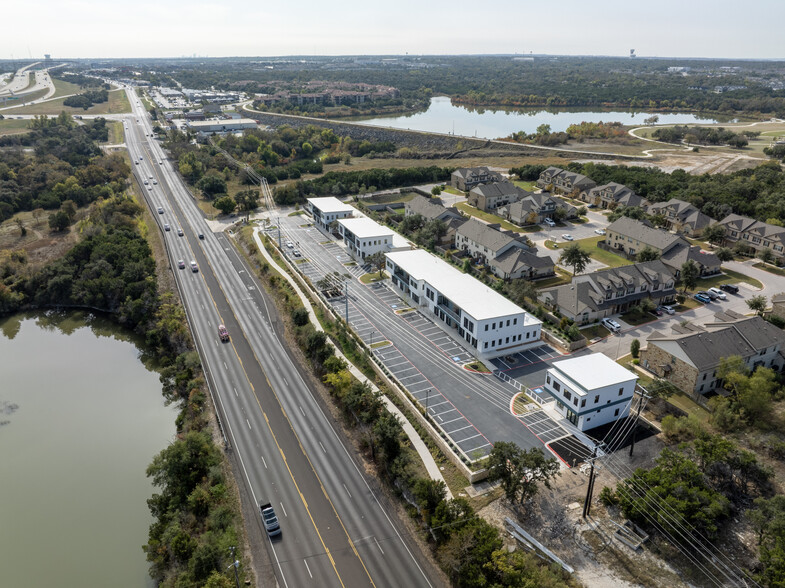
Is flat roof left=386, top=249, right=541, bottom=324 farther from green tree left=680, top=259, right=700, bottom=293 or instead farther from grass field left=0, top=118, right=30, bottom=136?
grass field left=0, top=118, right=30, bottom=136

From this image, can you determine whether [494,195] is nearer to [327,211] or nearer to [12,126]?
[327,211]

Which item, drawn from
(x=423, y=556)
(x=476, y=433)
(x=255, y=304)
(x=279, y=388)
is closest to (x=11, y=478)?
(x=279, y=388)

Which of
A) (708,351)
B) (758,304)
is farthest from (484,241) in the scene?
(758,304)

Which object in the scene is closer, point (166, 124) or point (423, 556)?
point (423, 556)

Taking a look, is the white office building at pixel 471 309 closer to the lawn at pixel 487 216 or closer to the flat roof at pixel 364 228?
the flat roof at pixel 364 228

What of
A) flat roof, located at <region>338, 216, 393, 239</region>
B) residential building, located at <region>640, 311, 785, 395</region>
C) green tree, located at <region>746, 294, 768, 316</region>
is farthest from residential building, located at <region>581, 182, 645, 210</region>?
residential building, located at <region>640, 311, 785, 395</region>

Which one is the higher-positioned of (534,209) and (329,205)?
(534,209)

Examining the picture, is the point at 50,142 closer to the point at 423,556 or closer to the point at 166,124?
the point at 166,124

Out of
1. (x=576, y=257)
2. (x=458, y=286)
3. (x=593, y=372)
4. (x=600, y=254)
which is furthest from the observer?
(x=600, y=254)

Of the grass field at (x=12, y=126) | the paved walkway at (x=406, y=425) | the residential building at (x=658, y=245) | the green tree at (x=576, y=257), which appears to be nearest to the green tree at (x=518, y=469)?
the paved walkway at (x=406, y=425)
